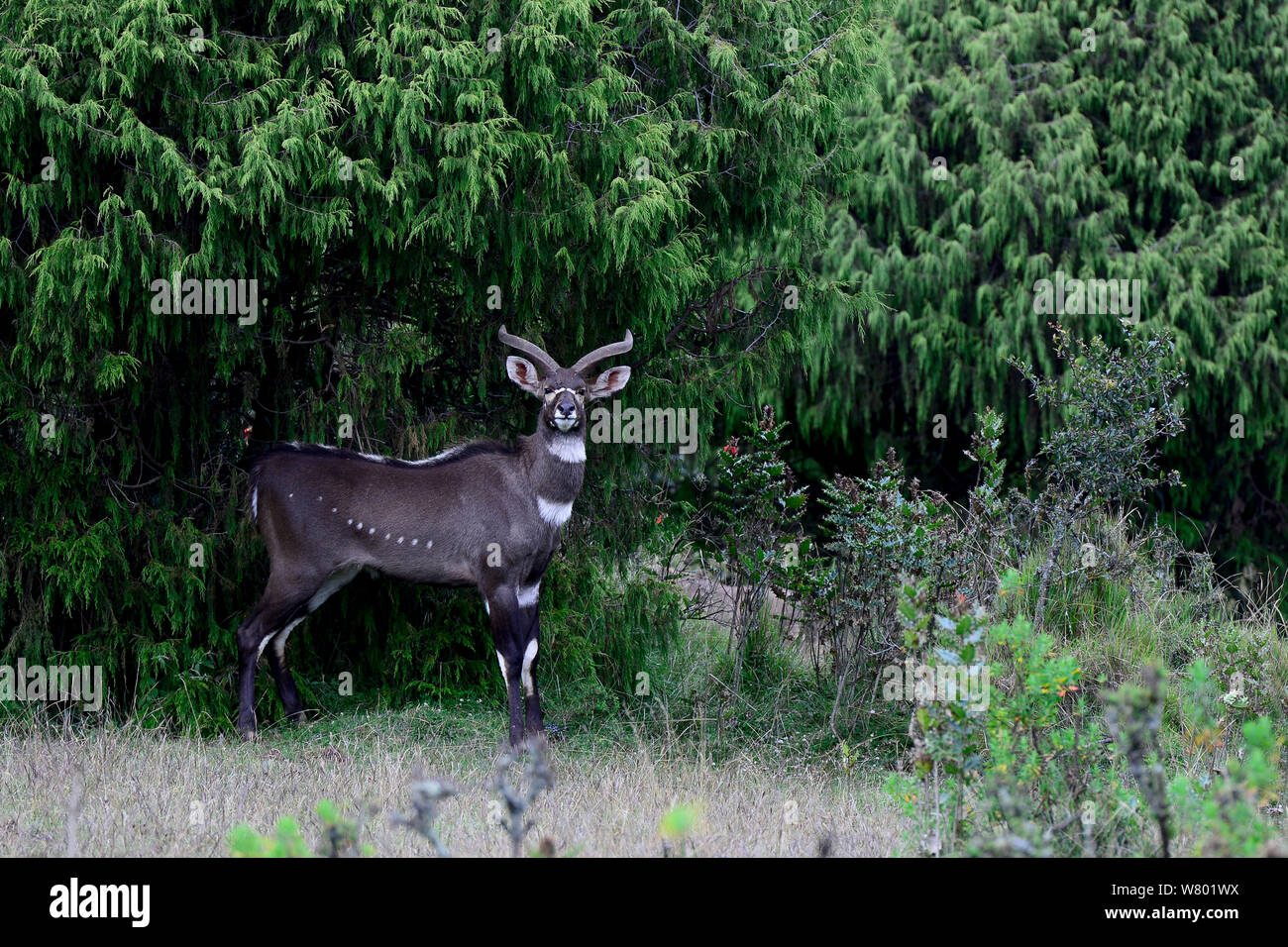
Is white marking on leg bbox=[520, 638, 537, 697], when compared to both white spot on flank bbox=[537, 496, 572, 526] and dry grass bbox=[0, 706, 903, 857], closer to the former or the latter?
dry grass bbox=[0, 706, 903, 857]

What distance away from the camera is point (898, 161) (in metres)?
13.0

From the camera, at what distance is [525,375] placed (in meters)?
7.63

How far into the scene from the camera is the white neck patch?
763cm

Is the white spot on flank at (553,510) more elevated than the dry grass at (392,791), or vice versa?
the white spot on flank at (553,510)

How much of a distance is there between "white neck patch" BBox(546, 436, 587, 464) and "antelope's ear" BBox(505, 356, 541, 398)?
0.28m

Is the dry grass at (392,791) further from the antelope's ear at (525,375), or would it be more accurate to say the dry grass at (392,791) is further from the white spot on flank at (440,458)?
the antelope's ear at (525,375)

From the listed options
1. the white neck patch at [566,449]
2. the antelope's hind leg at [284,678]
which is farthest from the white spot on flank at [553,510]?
the antelope's hind leg at [284,678]

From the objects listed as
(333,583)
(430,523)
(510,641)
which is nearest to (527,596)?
(510,641)

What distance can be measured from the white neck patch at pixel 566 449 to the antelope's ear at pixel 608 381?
0.92 feet

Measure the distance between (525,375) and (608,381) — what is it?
0.47 m

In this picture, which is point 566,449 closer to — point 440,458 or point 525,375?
point 525,375

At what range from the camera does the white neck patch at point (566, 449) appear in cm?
763

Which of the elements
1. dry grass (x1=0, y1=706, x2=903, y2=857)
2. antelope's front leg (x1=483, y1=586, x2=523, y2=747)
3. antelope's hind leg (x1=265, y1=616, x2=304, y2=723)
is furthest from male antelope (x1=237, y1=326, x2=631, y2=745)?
dry grass (x1=0, y1=706, x2=903, y2=857)
